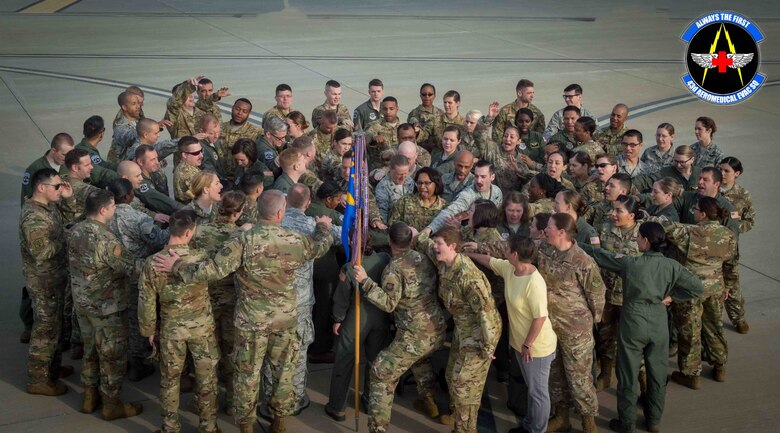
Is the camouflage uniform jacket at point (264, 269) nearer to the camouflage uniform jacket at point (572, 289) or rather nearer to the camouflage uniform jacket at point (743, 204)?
the camouflage uniform jacket at point (572, 289)

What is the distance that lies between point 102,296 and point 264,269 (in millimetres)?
1421

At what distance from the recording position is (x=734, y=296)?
353 inches

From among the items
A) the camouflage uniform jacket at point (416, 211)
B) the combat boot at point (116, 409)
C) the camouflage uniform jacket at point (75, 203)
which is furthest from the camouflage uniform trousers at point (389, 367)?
the camouflage uniform jacket at point (75, 203)

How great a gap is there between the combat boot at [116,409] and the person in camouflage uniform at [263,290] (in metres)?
1.00

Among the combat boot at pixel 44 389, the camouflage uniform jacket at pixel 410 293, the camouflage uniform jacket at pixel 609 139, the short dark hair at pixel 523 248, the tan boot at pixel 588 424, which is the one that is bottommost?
the combat boot at pixel 44 389

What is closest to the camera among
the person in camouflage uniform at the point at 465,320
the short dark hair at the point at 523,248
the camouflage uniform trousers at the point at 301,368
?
the short dark hair at the point at 523,248

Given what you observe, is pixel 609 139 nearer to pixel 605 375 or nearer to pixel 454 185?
pixel 454 185

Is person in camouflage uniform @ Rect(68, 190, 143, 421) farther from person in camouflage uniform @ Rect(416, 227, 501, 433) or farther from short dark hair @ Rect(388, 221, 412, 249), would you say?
person in camouflage uniform @ Rect(416, 227, 501, 433)

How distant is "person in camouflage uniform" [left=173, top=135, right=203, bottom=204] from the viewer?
8938 mm

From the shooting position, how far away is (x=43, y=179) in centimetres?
761

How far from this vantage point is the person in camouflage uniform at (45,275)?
25.0ft

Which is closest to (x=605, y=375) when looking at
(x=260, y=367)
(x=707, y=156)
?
(x=260, y=367)

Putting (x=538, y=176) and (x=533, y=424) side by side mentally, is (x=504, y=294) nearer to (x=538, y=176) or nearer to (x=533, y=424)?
(x=533, y=424)

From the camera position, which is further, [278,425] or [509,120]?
[509,120]
